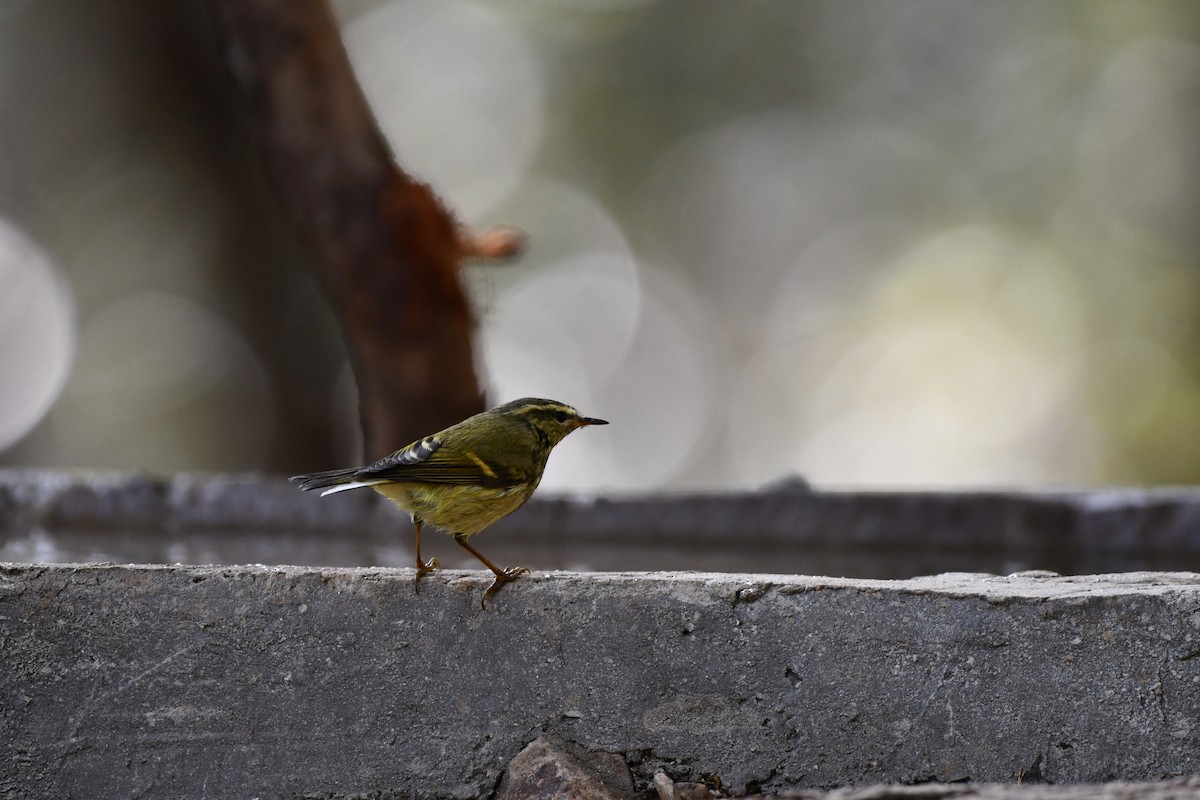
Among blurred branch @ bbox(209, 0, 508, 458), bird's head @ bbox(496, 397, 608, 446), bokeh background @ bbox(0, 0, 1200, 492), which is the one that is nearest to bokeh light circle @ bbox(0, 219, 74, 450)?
bokeh background @ bbox(0, 0, 1200, 492)

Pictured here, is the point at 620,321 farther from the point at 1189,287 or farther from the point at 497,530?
the point at 497,530

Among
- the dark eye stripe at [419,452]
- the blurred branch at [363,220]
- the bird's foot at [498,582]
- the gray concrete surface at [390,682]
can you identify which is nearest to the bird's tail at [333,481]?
the dark eye stripe at [419,452]

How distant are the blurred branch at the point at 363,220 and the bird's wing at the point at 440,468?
3.42 meters

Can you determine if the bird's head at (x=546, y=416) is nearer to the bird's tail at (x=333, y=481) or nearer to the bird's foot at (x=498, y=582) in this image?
the bird's tail at (x=333, y=481)

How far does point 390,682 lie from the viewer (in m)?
2.74

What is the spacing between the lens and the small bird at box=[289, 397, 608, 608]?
118 inches

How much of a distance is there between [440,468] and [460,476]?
0.06 meters

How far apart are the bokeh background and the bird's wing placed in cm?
705

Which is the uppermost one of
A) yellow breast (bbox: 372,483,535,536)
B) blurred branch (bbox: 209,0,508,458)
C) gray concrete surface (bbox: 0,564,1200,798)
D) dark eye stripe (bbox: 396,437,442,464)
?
blurred branch (bbox: 209,0,508,458)

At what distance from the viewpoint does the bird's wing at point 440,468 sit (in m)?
3.00

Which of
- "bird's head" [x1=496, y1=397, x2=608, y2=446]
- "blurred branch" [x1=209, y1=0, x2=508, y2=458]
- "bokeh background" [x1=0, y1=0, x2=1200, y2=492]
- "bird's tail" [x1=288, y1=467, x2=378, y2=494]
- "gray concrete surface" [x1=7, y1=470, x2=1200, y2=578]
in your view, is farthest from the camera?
"bokeh background" [x1=0, y1=0, x2=1200, y2=492]

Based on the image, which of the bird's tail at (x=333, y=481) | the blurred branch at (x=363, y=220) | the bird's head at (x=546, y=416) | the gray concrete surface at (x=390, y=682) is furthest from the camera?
the blurred branch at (x=363, y=220)

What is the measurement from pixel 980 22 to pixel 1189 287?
5035 mm

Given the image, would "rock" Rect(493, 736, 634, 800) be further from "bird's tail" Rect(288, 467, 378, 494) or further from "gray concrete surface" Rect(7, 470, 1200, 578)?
"gray concrete surface" Rect(7, 470, 1200, 578)
